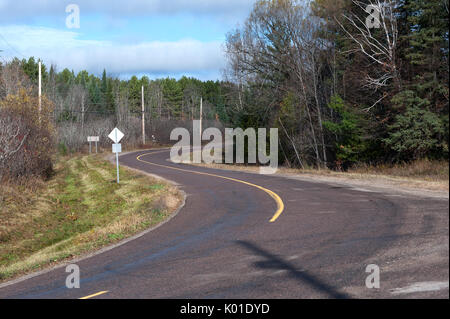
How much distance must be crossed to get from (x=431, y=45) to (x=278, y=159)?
37.7 meters

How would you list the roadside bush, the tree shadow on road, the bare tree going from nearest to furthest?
the tree shadow on road, the bare tree, the roadside bush

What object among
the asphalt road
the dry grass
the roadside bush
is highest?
the roadside bush

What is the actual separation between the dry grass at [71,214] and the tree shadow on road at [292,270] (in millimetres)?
4701

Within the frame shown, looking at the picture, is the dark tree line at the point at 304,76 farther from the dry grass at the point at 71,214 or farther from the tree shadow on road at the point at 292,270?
the tree shadow on road at the point at 292,270

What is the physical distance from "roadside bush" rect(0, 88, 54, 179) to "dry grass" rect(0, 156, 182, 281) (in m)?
1.17

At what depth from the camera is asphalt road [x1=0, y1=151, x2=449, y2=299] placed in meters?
5.57

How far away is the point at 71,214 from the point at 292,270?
18.3m

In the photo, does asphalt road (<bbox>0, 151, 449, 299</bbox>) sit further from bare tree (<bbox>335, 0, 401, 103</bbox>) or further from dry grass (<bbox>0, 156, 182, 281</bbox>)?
bare tree (<bbox>335, 0, 401, 103</bbox>)

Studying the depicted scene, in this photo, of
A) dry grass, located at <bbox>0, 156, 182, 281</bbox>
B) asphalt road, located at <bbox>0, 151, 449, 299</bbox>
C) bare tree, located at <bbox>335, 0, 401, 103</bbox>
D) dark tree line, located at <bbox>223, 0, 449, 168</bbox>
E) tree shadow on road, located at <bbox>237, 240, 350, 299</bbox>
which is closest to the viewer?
tree shadow on road, located at <bbox>237, 240, 350, 299</bbox>

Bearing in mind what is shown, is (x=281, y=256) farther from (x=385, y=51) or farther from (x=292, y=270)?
(x=385, y=51)

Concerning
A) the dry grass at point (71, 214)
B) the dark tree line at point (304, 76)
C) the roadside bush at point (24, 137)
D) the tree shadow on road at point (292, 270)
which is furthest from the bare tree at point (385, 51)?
the roadside bush at point (24, 137)

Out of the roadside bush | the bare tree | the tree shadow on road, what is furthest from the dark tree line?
the roadside bush

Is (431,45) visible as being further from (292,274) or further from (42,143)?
(42,143)
